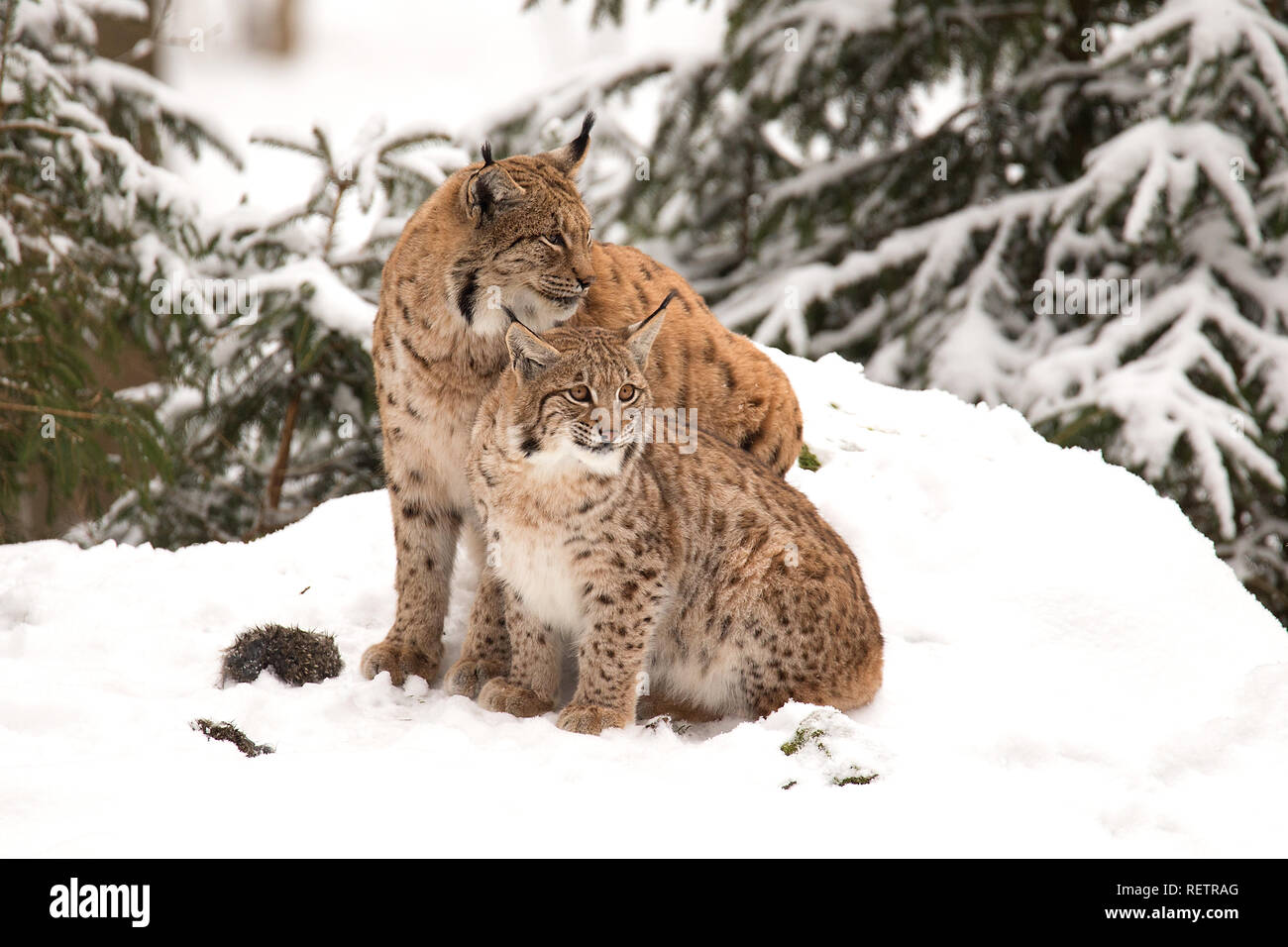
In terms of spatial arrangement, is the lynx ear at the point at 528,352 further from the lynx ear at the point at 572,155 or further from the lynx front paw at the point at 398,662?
the lynx front paw at the point at 398,662

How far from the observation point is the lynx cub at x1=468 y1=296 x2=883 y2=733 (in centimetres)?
427

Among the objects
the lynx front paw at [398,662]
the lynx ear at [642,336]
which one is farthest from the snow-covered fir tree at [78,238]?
the lynx ear at [642,336]

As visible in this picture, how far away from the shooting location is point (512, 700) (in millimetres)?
4512

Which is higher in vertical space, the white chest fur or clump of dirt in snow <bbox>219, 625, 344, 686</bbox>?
the white chest fur

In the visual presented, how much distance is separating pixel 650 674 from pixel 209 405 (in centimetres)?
456

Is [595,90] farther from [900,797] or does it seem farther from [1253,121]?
[900,797]

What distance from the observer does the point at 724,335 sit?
5.60 metres

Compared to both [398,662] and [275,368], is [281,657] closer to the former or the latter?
[398,662]

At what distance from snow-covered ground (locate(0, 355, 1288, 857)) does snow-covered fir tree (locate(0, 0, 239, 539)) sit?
104 cm

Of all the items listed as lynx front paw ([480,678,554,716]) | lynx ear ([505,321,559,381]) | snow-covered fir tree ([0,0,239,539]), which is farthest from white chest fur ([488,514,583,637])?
snow-covered fir tree ([0,0,239,539])

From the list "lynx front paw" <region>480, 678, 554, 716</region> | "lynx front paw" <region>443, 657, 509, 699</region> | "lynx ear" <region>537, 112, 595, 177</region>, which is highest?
"lynx ear" <region>537, 112, 595, 177</region>

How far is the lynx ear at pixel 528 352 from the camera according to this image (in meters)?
4.23

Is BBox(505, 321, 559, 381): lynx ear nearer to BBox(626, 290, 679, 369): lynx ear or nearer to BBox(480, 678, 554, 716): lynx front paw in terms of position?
BBox(626, 290, 679, 369): lynx ear

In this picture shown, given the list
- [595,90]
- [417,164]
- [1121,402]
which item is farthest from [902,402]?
[595,90]
